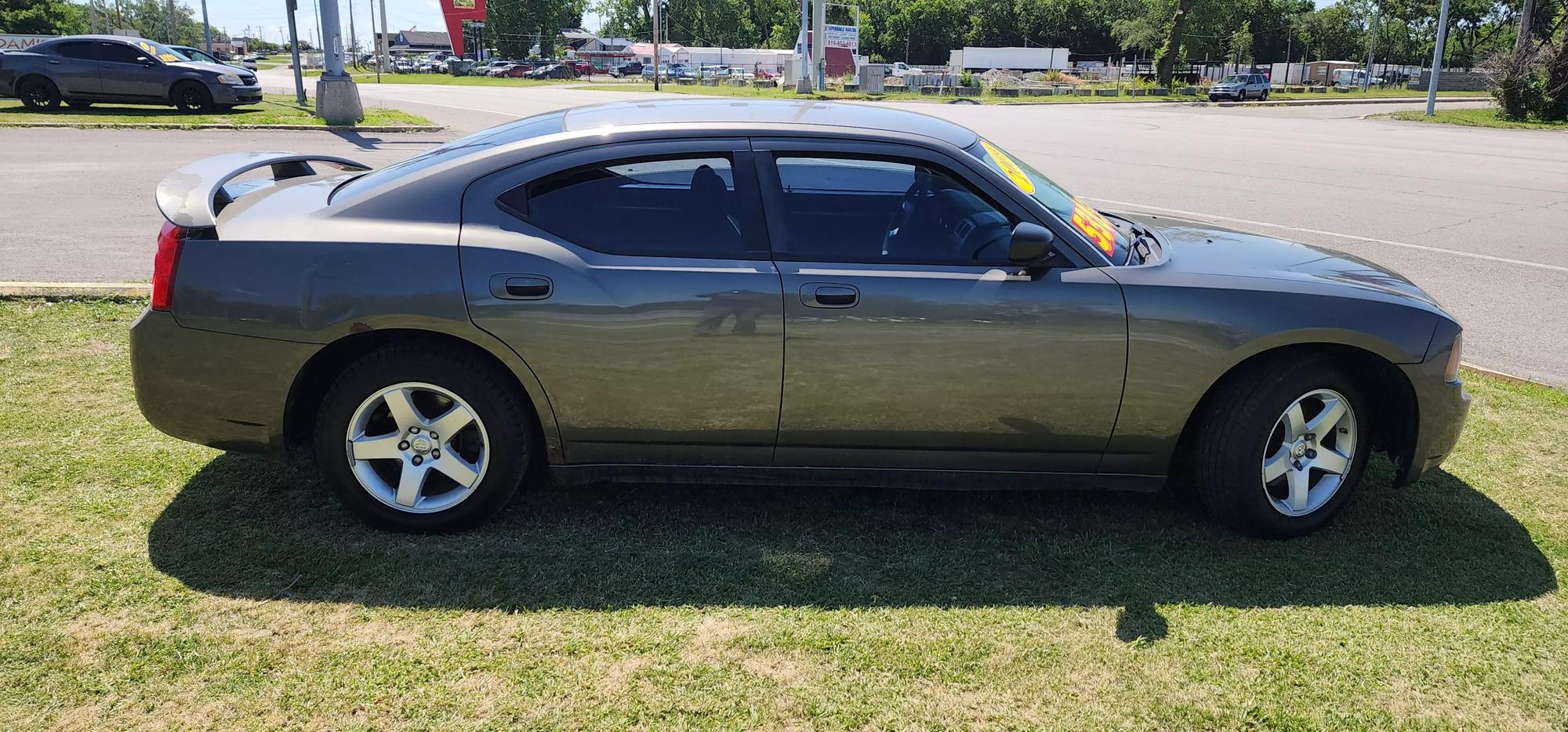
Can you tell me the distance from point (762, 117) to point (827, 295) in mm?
800

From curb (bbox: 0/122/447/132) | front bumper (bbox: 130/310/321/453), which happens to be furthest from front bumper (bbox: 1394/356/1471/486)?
curb (bbox: 0/122/447/132)

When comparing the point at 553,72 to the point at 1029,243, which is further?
the point at 553,72

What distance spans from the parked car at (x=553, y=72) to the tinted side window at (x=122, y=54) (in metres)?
58.8

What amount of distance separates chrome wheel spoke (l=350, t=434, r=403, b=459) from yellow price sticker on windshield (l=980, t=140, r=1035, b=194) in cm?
234

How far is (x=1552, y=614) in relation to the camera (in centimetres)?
340

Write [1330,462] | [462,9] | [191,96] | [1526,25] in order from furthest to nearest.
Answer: [462,9]
[1526,25]
[191,96]
[1330,462]

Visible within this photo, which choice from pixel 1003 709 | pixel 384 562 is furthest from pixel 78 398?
pixel 1003 709

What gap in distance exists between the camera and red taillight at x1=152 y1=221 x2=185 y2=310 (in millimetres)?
3531

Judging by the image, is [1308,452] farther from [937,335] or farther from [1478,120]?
[1478,120]

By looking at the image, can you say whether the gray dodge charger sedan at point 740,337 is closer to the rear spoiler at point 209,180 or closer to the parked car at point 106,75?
the rear spoiler at point 209,180

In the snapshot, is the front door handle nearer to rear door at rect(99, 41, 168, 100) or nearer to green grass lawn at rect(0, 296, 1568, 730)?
green grass lawn at rect(0, 296, 1568, 730)

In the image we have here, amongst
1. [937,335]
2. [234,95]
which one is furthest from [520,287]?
[234,95]

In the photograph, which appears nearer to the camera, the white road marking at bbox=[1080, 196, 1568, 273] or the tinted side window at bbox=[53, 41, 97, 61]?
the white road marking at bbox=[1080, 196, 1568, 273]

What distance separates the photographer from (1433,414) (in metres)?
3.76
